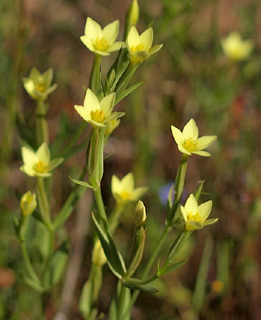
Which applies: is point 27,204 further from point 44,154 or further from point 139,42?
point 139,42

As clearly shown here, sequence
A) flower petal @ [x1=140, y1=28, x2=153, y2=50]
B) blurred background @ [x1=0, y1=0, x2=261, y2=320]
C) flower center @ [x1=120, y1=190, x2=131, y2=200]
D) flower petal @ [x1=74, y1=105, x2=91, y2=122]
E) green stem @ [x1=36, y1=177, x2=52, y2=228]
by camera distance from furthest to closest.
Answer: blurred background @ [x1=0, y1=0, x2=261, y2=320]
flower center @ [x1=120, y1=190, x2=131, y2=200]
green stem @ [x1=36, y1=177, x2=52, y2=228]
flower petal @ [x1=140, y1=28, x2=153, y2=50]
flower petal @ [x1=74, y1=105, x2=91, y2=122]

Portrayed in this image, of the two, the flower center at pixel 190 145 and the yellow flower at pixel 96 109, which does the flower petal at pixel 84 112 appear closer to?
the yellow flower at pixel 96 109

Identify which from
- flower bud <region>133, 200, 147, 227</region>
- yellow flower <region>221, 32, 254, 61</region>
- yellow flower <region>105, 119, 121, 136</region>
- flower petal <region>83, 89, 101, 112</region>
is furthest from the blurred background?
flower bud <region>133, 200, 147, 227</region>

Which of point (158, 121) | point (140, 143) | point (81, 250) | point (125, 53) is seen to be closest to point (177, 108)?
point (158, 121)

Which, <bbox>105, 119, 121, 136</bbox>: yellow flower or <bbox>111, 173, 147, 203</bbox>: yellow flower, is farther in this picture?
<bbox>111, 173, 147, 203</bbox>: yellow flower

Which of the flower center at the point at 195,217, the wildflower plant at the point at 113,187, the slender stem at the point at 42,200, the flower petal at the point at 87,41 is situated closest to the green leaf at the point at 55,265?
the wildflower plant at the point at 113,187

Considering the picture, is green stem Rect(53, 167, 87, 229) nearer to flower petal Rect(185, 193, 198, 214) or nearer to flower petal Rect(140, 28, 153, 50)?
flower petal Rect(185, 193, 198, 214)

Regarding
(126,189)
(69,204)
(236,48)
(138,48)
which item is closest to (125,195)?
(126,189)

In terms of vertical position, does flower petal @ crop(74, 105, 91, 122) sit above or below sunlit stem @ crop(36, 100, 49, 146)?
above
